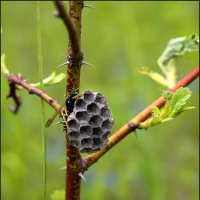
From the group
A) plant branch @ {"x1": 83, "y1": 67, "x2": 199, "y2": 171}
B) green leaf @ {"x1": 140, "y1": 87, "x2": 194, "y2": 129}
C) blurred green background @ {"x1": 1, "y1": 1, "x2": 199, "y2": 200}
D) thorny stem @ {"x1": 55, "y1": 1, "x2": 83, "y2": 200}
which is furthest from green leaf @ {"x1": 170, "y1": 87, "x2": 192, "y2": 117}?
blurred green background @ {"x1": 1, "y1": 1, "x2": 199, "y2": 200}

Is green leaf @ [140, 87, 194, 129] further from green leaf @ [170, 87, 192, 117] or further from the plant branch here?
the plant branch

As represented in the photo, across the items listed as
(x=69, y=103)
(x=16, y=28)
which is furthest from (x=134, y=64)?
(x=69, y=103)

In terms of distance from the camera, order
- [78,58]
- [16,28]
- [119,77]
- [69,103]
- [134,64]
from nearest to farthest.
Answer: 1. [78,58]
2. [69,103]
3. [134,64]
4. [119,77]
5. [16,28]

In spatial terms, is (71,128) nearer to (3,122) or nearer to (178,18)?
(3,122)

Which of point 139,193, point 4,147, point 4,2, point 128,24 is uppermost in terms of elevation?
point 4,2

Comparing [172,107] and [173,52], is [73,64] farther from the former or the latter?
[173,52]

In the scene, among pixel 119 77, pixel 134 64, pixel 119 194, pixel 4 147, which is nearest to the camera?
pixel 119 194

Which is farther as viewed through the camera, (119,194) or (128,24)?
(128,24)

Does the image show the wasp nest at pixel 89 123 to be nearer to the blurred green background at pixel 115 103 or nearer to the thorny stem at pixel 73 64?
the thorny stem at pixel 73 64

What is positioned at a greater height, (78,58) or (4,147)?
(78,58)
